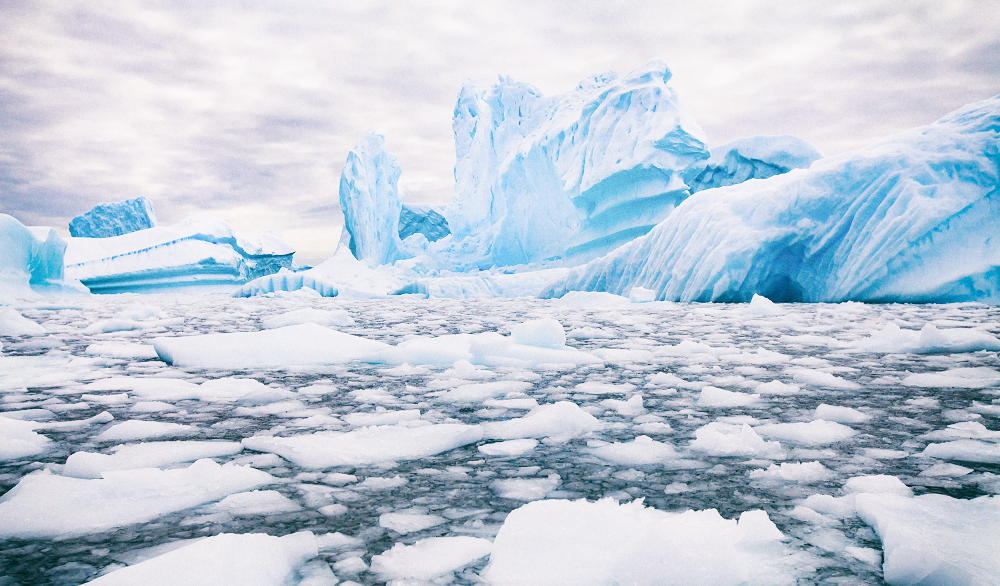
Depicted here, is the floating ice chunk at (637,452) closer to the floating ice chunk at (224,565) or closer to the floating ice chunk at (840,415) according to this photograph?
the floating ice chunk at (840,415)

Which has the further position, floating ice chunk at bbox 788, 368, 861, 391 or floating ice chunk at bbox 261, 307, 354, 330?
floating ice chunk at bbox 261, 307, 354, 330

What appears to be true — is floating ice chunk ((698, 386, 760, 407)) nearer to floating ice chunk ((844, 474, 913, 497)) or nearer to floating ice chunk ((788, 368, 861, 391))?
floating ice chunk ((788, 368, 861, 391))

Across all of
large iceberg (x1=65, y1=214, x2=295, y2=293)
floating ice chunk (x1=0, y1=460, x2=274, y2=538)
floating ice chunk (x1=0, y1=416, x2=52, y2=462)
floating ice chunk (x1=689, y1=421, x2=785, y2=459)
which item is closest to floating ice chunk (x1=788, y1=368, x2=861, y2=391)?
floating ice chunk (x1=689, y1=421, x2=785, y2=459)

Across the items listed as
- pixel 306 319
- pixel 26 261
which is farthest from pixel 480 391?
pixel 26 261

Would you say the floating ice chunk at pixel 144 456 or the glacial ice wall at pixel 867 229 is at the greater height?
the glacial ice wall at pixel 867 229

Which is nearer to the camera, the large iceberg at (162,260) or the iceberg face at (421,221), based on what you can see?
the large iceberg at (162,260)

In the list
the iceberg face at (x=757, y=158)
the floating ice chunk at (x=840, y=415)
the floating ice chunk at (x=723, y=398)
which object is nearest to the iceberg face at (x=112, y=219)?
the iceberg face at (x=757, y=158)

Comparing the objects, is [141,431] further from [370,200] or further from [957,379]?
[370,200]

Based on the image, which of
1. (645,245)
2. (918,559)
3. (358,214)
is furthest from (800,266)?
(358,214)

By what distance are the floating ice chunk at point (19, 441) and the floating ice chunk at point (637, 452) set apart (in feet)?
4.73

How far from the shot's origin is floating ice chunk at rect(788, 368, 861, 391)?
2.32 meters

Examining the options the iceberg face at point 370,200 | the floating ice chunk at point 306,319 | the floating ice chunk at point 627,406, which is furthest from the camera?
the iceberg face at point 370,200

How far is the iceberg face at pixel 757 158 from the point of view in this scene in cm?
1507

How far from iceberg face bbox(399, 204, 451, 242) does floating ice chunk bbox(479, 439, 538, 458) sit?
101 ft
